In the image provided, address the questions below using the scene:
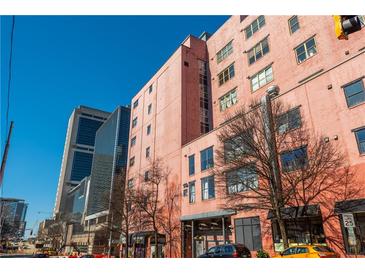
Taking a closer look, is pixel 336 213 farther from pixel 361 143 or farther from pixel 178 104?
pixel 178 104

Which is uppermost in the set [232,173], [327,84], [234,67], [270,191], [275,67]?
[234,67]

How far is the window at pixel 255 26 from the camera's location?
35.3 meters

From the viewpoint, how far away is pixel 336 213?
18703 mm

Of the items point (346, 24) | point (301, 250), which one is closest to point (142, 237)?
point (301, 250)

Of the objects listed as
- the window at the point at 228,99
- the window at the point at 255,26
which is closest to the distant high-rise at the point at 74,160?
the window at the point at 228,99

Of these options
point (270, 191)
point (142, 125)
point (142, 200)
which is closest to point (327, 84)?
point (270, 191)

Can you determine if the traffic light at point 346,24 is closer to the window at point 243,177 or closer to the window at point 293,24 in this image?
the window at point 243,177

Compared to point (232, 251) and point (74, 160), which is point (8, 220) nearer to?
point (232, 251)

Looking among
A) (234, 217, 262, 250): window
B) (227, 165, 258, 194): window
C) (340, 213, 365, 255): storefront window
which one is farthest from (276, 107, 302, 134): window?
(234, 217, 262, 250): window

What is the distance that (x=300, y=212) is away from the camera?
20.7 metres

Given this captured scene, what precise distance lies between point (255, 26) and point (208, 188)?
2166cm

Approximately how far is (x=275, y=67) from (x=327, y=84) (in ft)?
33.1

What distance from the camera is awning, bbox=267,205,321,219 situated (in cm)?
2014

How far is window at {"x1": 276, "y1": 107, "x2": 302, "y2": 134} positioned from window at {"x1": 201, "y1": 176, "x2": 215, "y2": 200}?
1024 cm
